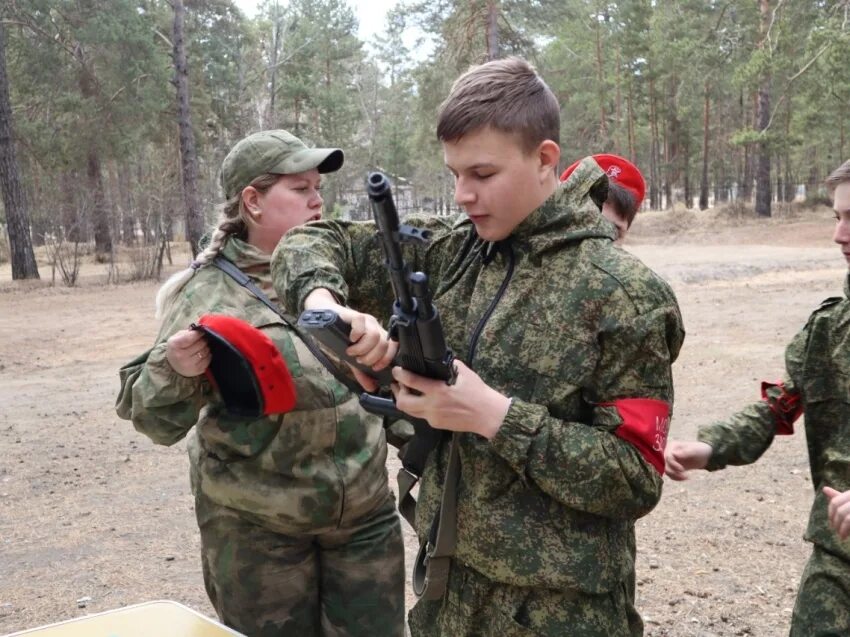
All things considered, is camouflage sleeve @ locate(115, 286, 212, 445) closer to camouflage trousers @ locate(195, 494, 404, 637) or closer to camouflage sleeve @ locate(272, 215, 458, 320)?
camouflage trousers @ locate(195, 494, 404, 637)

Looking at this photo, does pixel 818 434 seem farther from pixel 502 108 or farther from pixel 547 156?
pixel 502 108

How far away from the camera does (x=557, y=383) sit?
167 cm

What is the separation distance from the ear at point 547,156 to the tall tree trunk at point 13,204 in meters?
20.7

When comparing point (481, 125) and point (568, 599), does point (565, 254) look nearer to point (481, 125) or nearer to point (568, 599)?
point (481, 125)

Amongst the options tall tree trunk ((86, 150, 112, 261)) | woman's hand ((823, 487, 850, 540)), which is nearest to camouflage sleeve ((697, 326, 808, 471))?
woman's hand ((823, 487, 850, 540))

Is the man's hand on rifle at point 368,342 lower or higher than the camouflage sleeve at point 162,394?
higher

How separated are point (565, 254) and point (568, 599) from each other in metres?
0.67

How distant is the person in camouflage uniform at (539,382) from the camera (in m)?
1.59

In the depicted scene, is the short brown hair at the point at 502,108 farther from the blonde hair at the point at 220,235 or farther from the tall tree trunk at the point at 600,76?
the tall tree trunk at the point at 600,76

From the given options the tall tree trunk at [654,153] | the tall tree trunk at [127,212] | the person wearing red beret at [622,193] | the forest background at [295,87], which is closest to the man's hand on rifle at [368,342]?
the person wearing red beret at [622,193]

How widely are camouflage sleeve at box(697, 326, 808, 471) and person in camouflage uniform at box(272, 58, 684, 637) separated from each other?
29.8 inches

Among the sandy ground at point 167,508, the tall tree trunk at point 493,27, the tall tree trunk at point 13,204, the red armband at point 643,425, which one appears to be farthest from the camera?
the tall tree trunk at point 493,27

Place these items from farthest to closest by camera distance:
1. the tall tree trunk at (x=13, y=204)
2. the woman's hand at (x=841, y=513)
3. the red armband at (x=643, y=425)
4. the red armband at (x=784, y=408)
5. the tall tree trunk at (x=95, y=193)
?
the tall tree trunk at (x=95, y=193), the tall tree trunk at (x=13, y=204), the red armband at (x=784, y=408), the woman's hand at (x=841, y=513), the red armband at (x=643, y=425)

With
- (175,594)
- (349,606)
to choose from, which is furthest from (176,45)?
(349,606)
